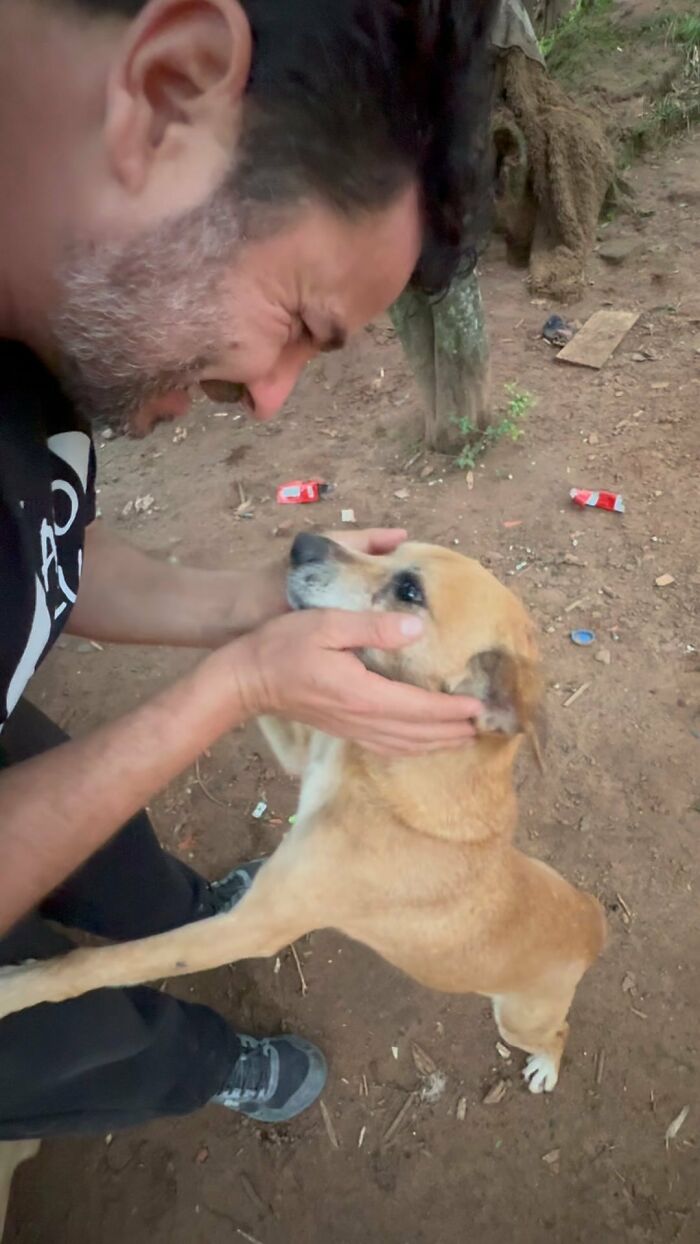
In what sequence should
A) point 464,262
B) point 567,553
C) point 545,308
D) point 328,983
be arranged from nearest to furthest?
point 464,262, point 328,983, point 567,553, point 545,308

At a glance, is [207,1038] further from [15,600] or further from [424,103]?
[424,103]

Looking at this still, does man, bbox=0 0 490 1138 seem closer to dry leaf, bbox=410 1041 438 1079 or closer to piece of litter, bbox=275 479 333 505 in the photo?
dry leaf, bbox=410 1041 438 1079

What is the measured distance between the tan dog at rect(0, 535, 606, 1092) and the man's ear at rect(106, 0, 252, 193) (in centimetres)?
107

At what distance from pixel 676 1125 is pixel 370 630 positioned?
188 centimetres

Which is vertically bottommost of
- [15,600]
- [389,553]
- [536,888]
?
[536,888]

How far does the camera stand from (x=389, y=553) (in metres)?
2.17

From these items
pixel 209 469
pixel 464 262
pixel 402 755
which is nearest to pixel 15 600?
pixel 402 755

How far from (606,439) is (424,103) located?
335cm

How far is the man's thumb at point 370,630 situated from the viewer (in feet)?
5.15

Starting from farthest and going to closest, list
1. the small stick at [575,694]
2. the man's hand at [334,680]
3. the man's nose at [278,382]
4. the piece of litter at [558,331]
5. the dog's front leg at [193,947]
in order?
1. the piece of litter at [558,331]
2. the small stick at [575,694]
3. the dog's front leg at [193,947]
4. the man's hand at [334,680]
5. the man's nose at [278,382]

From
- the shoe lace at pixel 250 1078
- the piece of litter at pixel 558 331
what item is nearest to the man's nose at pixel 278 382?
the shoe lace at pixel 250 1078

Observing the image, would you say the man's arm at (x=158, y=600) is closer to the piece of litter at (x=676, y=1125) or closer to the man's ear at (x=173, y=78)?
the man's ear at (x=173, y=78)

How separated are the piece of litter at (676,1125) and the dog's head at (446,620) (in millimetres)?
1364

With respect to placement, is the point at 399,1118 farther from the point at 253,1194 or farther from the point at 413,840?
the point at 413,840
